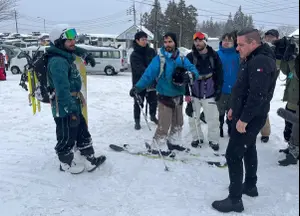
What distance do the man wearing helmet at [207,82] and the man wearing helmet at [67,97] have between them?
1792 mm

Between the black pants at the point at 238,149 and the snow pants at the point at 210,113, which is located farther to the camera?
the snow pants at the point at 210,113

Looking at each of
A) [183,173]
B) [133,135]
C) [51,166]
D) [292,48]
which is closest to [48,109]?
[133,135]

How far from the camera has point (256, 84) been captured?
2.69 meters

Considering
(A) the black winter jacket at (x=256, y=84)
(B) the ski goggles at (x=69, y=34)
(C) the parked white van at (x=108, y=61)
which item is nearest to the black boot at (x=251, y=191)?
(A) the black winter jacket at (x=256, y=84)

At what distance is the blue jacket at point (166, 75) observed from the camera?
4.27 meters

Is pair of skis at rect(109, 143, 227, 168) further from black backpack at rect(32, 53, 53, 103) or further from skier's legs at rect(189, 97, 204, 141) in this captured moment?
black backpack at rect(32, 53, 53, 103)

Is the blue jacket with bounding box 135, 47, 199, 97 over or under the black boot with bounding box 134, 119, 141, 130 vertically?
over

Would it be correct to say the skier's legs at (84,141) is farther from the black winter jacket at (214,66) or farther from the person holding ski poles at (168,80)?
the black winter jacket at (214,66)

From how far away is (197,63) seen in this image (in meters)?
4.83

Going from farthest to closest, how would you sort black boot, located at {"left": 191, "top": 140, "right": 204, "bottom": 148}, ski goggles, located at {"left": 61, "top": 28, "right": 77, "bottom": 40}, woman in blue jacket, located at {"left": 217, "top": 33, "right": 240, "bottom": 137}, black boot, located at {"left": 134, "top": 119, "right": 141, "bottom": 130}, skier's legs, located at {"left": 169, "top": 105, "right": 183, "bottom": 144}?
black boot, located at {"left": 134, "top": 119, "right": 141, "bottom": 130}, black boot, located at {"left": 191, "top": 140, "right": 204, "bottom": 148}, woman in blue jacket, located at {"left": 217, "top": 33, "right": 240, "bottom": 137}, skier's legs, located at {"left": 169, "top": 105, "right": 183, "bottom": 144}, ski goggles, located at {"left": 61, "top": 28, "right": 77, "bottom": 40}

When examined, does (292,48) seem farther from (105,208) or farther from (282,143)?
(105,208)

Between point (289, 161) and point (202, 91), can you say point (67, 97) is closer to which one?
point (202, 91)

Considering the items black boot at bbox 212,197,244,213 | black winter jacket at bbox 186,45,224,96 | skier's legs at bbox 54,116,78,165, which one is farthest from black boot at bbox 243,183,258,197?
skier's legs at bbox 54,116,78,165

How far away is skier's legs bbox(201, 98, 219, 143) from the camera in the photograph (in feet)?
16.1
